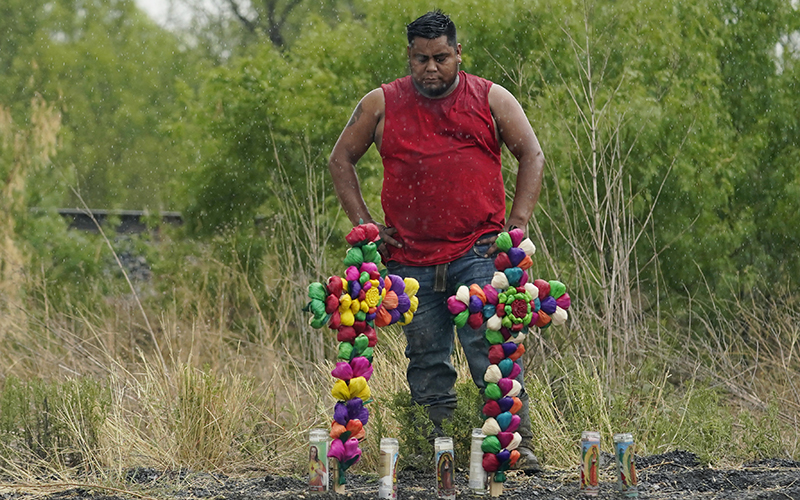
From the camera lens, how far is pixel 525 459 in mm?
4883

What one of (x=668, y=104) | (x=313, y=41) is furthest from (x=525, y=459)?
(x=313, y=41)

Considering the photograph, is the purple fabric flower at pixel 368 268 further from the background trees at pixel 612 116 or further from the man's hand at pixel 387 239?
the background trees at pixel 612 116

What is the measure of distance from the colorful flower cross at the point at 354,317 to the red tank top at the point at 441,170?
1.23 ft

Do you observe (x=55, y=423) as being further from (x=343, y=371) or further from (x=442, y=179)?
(x=442, y=179)

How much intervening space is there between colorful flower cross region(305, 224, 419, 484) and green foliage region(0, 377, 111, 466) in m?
1.68

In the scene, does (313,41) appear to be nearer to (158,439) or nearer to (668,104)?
(668,104)

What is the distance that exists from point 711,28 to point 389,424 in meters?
5.73

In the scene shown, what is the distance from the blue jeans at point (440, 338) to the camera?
184 inches

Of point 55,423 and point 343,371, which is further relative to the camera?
point 55,423

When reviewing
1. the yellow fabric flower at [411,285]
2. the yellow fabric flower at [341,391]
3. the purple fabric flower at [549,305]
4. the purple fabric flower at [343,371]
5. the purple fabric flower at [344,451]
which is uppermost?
the yellow fabric flower at [411,285]

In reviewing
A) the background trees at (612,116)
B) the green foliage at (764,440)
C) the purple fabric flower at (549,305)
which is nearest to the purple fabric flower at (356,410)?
the purple fabric flower at (549,305)

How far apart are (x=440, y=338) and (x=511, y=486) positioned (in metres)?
0.76

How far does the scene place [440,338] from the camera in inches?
190

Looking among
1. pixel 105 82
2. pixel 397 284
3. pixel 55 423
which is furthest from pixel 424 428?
pixel 105 82
